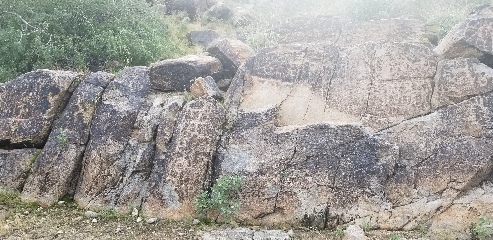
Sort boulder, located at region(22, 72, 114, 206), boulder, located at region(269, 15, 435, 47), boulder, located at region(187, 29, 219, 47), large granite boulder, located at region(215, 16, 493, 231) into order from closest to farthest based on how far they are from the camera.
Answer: large granite boulder, located at region(215, 16, 493, 231) → boulder, located at region(22, 72, 114, 206) → boulder, located at region(269, 15, 435, 47) → boulder, located at region(187, 29, 219, 47)

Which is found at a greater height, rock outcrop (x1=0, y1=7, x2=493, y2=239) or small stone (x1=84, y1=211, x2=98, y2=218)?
rock outcrop (x1=0, y1=7, x2=493, y2=239)

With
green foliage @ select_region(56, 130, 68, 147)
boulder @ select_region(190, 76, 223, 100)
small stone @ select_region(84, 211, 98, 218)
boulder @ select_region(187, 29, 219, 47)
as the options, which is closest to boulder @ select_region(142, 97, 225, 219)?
boulder @ select_region(190, 76, 223, 100)

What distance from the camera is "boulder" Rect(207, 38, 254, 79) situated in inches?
446

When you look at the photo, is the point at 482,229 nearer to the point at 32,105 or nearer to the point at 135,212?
the point at 135,212

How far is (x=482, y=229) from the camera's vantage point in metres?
7.04

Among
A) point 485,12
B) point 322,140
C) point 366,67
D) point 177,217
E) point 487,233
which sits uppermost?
point 485,12

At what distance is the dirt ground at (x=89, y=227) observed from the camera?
774cm

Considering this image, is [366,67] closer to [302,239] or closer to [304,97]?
[304,97]

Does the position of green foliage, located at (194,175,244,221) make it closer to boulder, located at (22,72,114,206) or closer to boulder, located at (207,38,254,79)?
boulder, located at (22,72,114,206)

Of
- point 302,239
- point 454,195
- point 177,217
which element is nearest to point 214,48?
point 177,217

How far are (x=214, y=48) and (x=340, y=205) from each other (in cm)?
581

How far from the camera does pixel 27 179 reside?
9148mm

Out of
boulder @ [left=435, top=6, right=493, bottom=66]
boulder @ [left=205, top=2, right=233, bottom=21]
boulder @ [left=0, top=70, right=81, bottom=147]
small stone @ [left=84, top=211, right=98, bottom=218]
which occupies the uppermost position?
boulder @ [left=435, top=6, right=493, bottom=66]

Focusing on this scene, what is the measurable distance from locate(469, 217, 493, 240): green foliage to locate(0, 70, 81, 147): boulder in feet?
29.3
